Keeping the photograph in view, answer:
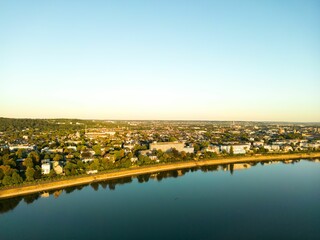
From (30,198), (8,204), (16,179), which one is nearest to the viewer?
(8,204)

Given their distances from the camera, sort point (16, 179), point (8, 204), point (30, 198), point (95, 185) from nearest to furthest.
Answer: point (8, 204) → point (30, 198) → point (16, 179) → point (95, 185)

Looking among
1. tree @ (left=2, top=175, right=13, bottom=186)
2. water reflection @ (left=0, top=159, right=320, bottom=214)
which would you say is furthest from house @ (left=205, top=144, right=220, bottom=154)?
tree @ (left=2, top=175, right=13, bottom=186)

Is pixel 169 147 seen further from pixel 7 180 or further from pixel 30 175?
pixel 7 180

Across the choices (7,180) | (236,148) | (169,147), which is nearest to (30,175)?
(7,180)

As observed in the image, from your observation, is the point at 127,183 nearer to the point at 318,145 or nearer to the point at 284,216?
the point at 284,216

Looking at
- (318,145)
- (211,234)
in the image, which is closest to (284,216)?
(211,234)

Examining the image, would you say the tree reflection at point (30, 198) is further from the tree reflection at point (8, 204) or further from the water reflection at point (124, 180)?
the tree reflection at point (8, 204)

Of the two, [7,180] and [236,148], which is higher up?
[236,148]

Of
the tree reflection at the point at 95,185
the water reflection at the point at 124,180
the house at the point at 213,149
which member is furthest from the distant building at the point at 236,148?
the tree reflection at the point at 95,185

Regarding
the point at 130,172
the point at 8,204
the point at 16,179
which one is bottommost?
the point at 8,204
